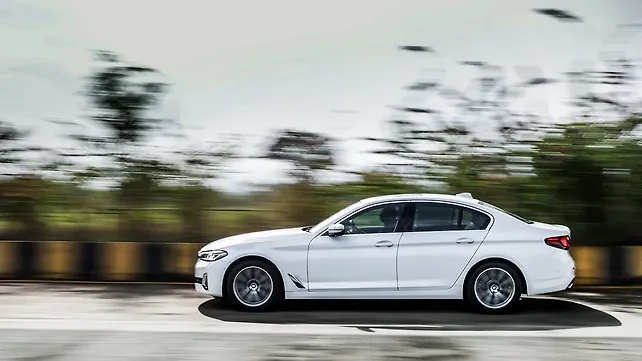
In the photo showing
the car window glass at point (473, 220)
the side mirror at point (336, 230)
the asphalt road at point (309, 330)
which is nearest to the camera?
the asphalt road at point (309, 330)

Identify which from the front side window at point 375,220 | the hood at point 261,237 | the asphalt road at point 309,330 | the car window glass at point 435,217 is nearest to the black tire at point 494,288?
the asphalt road at point 309,330

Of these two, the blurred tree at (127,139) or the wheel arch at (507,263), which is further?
the blurred tree at (127,139)

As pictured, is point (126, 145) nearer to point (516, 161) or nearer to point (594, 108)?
point (516, 161)

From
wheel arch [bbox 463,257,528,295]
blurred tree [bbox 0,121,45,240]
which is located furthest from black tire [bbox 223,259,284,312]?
blurred tree [bbox 0,121,45,240]

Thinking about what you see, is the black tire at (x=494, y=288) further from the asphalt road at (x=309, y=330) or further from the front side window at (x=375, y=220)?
the front side window at (x=375, y=220)

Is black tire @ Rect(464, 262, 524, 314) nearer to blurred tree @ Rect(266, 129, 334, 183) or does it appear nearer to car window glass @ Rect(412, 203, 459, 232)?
car window glass @ Rect(412, 203, 459, 232)

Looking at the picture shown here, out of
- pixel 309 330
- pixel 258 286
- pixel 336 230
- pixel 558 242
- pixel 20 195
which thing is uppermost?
pixel 20 195

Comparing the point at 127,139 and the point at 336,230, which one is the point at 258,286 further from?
the point at 127,139

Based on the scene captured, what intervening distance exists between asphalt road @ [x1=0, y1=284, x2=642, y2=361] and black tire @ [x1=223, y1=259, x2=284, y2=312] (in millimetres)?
173

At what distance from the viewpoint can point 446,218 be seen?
9906 mm

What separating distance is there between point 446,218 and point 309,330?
7.91 feet

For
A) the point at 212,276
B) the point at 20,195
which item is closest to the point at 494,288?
the point at 212,276

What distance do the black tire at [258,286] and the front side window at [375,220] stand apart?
1069mm

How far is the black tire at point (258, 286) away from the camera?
9758 millimetres
